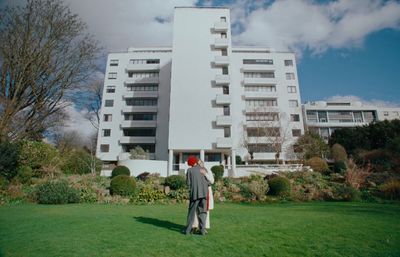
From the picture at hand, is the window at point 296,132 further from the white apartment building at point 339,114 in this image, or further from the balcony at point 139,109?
the balcony at point 139,109

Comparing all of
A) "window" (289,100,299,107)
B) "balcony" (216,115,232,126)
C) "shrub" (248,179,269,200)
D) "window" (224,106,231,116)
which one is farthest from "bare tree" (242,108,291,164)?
"shrub" (248,179,269,200)

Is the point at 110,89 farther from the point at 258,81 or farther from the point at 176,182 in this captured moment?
the point at 176,182

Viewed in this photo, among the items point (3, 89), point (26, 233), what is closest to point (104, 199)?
point (3, 89)

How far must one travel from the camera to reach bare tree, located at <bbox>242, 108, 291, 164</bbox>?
131 ft

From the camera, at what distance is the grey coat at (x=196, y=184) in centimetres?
610

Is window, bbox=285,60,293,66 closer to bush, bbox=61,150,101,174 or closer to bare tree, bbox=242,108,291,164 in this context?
bare tree, bbox=242,108,291,164

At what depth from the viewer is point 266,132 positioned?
1591 inches

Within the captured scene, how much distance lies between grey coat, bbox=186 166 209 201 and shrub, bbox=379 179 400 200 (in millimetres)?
16618

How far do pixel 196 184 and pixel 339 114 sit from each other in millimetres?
65363

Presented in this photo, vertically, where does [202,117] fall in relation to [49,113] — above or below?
above

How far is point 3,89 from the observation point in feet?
36.3

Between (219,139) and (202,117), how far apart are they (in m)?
4.23

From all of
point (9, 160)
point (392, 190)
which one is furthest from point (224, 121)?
point (9, 160)

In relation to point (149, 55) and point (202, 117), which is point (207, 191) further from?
→ point (149, 55)
